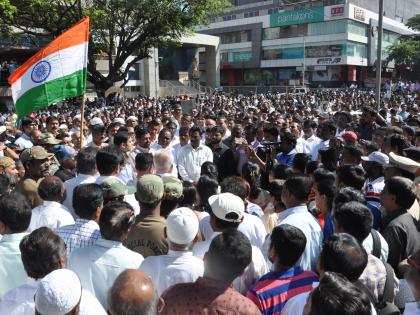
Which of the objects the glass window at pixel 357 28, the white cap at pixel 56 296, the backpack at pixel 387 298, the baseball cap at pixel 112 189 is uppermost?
the glass window at pixel 357 28

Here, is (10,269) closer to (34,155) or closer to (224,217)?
(224,217)

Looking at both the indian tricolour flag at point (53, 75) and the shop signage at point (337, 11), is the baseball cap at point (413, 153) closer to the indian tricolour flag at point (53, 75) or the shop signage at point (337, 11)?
the indian tricolour flag at point (53, 75)

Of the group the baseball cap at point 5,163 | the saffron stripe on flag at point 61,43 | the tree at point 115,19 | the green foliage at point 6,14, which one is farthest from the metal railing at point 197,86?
the baseball cap at point 5,163

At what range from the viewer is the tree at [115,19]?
2042 cm

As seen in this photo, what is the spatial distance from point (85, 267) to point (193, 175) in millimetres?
3820

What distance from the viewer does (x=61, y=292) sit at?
1.79 m

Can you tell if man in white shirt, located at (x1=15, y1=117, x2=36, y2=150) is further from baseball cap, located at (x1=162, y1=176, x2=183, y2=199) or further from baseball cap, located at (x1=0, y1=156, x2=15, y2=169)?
baseball cap, located at (x1=162, y1=176, x2=183, y2=199)

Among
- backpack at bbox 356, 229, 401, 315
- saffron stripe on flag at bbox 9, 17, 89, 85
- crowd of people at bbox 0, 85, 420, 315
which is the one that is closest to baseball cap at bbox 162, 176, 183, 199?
crowd of people at bbox 0, 85, 420, 315

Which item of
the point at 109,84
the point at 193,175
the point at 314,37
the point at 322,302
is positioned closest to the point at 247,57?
the point at 314,37

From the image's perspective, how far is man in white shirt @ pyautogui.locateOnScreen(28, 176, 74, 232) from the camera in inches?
131

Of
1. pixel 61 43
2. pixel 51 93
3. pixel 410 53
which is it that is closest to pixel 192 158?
pixel 51 93

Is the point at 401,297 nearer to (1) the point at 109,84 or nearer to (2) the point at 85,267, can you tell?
(2) the point at 85,267

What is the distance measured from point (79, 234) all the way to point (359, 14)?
57.7 m

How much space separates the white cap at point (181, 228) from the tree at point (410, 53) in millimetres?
54007
